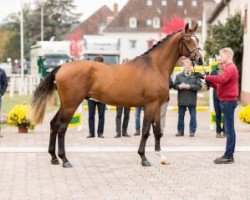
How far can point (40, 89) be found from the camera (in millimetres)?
12977

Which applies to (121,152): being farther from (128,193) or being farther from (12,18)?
(12,18)

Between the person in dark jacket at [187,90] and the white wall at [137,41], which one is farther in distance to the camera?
the white wall at [137,41]

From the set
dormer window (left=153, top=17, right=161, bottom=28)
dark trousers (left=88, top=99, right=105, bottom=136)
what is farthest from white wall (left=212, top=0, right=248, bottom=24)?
dormer window (left=153, top=17, right=161, bottom=28)

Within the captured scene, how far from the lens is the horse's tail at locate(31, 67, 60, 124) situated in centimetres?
1291

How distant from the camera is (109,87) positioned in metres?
12.7

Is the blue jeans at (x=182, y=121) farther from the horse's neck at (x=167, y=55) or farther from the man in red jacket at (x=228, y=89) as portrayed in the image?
the man in red jacket at (x=228, y=89)

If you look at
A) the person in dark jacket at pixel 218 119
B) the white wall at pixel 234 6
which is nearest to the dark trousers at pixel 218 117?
the person in dark jacket at pixel 218 119

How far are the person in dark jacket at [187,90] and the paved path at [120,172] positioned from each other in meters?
0.97

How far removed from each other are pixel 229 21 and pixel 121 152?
2551cm

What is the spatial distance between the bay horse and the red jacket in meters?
0.49

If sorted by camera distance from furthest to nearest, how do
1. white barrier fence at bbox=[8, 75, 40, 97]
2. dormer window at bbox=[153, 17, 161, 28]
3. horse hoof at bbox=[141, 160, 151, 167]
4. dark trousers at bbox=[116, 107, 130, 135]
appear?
dormer window at bbox=[153, 17, 161, 28]
white barrier fence at bbox=[8, 75, 40, 97]
dark trousers at bbox=[116, 107, 130, 135]
horse hoof at bbox=[141, 160, 151, 167]

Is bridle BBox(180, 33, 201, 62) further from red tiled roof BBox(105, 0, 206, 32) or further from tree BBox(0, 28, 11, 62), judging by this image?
tree BBox(0, 28, 11, 62)

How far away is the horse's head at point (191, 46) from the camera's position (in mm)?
12773


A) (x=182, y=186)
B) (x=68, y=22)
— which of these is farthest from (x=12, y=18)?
(x=182, y=186)
